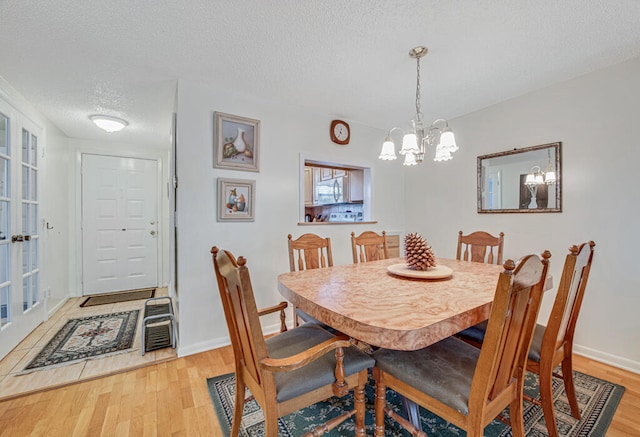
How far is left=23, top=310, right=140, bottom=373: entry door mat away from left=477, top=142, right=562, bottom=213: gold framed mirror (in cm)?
370

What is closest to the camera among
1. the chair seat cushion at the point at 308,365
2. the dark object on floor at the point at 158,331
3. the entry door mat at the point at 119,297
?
the chair seat cushion at the point at 308,365

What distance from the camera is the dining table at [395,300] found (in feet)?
3.05

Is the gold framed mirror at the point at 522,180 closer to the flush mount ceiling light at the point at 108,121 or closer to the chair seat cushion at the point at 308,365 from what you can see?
the chair seat cushion at the point at 308,365

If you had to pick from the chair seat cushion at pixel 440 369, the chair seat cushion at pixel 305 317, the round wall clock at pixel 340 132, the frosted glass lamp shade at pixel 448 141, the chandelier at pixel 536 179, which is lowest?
the chair seat cushion at pixel 305 317

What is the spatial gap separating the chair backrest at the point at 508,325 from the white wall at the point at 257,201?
2.06m

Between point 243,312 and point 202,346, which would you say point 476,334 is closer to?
point 243,312

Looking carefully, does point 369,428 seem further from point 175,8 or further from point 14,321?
point 14,321

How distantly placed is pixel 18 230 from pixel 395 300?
3232 millimetres

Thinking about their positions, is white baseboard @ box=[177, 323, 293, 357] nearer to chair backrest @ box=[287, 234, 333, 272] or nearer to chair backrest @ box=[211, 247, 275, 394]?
chair backrest @ box=[287, 234, 333, 272]

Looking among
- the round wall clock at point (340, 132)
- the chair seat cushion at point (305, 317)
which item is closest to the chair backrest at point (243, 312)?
the chair seat cushion at point (305, 317)

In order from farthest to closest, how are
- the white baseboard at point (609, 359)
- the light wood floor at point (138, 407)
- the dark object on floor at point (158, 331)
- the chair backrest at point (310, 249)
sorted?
1. the dark object on floor at point (158, 331)
2. the chair backrest at point (310, 249)
3. the white baseboard at point (609, 359)
4. the light wood floor at point (138, 407)

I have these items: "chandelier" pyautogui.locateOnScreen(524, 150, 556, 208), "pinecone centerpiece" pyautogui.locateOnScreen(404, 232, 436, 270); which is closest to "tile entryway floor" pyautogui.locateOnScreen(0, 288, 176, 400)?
"pinecone centerpiece" pyautogui.locateOnScreen(404, 232, 436, 270)

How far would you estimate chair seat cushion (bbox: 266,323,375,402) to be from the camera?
3.54ft

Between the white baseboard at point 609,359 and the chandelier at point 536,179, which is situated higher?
the chandelier at point 536,179
